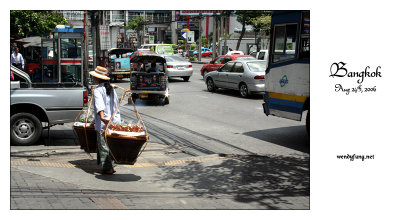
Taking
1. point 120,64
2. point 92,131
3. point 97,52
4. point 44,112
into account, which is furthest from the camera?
point 120,64

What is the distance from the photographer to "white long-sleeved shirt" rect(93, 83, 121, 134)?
6.75 meters

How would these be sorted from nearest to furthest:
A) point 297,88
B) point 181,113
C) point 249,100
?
point 297,88 → point 181,113 → point 249,100

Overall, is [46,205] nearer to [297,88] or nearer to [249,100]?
[297,88]

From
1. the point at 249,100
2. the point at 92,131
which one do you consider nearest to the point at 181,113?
the point at 249,100

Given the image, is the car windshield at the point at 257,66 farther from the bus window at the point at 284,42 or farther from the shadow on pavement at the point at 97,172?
the shadow on pavement at the point at 97,172

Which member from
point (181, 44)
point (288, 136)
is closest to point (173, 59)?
point (288, 136)

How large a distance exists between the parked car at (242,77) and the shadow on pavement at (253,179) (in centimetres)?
926

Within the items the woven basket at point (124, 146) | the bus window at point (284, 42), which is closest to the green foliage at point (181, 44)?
the bus window at point (284, 42)

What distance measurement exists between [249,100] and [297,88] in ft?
25.2

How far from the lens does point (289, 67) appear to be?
33.7ft

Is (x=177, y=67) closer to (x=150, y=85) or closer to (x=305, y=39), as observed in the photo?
(x=150, y=85)

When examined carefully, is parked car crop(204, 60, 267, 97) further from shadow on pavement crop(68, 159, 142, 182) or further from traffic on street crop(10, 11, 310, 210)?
shadow on pavement crop(68, 159, 142, 182)

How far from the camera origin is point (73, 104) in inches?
357

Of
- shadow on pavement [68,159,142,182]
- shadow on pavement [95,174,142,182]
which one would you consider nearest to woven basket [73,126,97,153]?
shadow on pavement [68,159,142,182]
